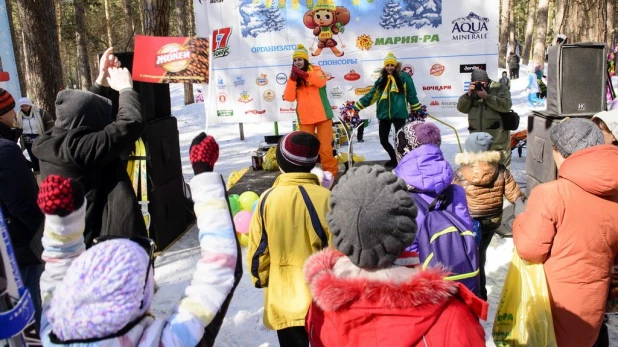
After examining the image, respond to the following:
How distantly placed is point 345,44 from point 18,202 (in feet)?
22.1

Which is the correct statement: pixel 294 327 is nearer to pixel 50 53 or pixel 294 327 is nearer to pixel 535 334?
pixel 535 334

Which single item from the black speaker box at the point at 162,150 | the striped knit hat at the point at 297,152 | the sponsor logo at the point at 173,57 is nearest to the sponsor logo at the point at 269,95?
Result: the black speaker box at the point at 162,150

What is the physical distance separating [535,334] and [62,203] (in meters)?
2.21

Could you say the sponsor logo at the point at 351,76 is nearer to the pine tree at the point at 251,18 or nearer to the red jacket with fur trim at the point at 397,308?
the pine tree at the point at 251,18

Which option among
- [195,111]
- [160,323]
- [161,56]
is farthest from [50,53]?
[195,111]

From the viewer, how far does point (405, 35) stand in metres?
8.19

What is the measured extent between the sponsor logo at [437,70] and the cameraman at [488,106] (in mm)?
2308

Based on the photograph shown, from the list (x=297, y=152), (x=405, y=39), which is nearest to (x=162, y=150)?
(x=297, y=152)

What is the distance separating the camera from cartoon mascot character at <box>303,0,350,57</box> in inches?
328

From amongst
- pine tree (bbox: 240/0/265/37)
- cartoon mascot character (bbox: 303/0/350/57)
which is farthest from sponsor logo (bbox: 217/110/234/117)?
cartoon mascot character (bbox: 303/0/350/57)

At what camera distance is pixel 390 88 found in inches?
282

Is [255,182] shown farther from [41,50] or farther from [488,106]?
[41,50]

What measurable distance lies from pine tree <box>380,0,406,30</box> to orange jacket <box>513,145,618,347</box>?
6386 mm

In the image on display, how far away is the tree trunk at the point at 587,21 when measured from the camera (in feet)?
22.1
